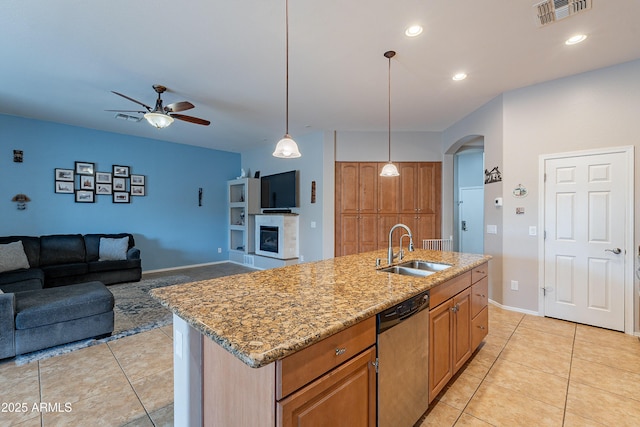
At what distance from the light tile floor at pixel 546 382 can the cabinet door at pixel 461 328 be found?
186mm

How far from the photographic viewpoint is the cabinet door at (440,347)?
1.78 metres

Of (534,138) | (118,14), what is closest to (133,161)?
(118,14)

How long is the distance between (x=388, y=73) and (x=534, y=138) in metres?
2.05

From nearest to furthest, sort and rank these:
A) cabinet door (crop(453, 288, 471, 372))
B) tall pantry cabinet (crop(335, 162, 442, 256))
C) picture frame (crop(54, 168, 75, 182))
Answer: cabinet door (crop(453, 288, 471, 372)) → picture frame (crop(54, 168, 75, 182)) → tall pantry cabinet (crop(335, 162, 442, 256))

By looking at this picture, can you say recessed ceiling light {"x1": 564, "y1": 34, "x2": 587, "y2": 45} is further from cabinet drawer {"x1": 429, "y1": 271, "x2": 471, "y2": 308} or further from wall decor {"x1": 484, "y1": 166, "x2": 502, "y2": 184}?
cabinet drawer {"x1": 429, "y1": 271, "x2": 471, "y2": 308}

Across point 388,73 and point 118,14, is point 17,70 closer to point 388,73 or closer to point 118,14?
point 118,14

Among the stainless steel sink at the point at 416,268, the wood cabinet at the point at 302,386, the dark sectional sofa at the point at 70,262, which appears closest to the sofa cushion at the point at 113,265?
the dark sectional sofa at the point at 70,262

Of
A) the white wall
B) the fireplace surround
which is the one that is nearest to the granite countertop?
the white wall

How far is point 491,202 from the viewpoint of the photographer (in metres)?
3.94

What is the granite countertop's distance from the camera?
98 centimetres

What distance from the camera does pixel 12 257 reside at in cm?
398

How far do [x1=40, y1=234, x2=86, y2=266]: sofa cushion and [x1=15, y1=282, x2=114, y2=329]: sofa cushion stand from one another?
87.7 inches

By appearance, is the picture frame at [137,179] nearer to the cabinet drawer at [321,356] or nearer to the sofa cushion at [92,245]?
the sofa cushion at [92,245]

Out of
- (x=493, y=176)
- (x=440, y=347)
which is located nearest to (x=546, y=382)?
(x=440, y=347)
